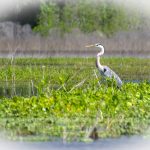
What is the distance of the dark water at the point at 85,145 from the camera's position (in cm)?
853

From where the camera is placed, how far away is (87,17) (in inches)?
1158

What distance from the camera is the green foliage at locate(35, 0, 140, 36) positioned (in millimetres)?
28333

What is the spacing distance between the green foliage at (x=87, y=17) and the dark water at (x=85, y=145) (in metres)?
18.9

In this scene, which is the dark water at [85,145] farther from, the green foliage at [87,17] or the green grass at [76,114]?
the green foliage at [87,17]

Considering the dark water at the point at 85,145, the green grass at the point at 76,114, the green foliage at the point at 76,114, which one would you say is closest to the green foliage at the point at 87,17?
the green grass at the point at 76,114

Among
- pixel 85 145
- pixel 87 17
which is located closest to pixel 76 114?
pixel 85 145

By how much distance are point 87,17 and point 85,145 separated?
21.0 meters

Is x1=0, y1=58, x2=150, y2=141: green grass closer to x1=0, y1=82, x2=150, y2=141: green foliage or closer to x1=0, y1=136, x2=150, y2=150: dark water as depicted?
x1=0, y1=82, x2=150, y2=141: green foliage

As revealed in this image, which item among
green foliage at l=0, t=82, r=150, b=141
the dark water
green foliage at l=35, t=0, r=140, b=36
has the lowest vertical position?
the dark water

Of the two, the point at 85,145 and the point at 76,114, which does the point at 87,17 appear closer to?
the point at 76,114

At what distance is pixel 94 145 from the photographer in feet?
28.3

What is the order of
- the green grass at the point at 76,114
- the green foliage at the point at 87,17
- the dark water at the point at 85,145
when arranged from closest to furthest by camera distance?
the dark water at the point at 85,145
the green grass at the point at 76,114
the green foliage at the point at 87,17

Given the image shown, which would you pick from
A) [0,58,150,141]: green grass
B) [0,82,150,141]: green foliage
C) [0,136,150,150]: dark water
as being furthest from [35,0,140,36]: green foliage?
[0,136,150,150]: dark water

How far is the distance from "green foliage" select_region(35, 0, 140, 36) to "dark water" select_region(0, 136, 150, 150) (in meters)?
18.9
